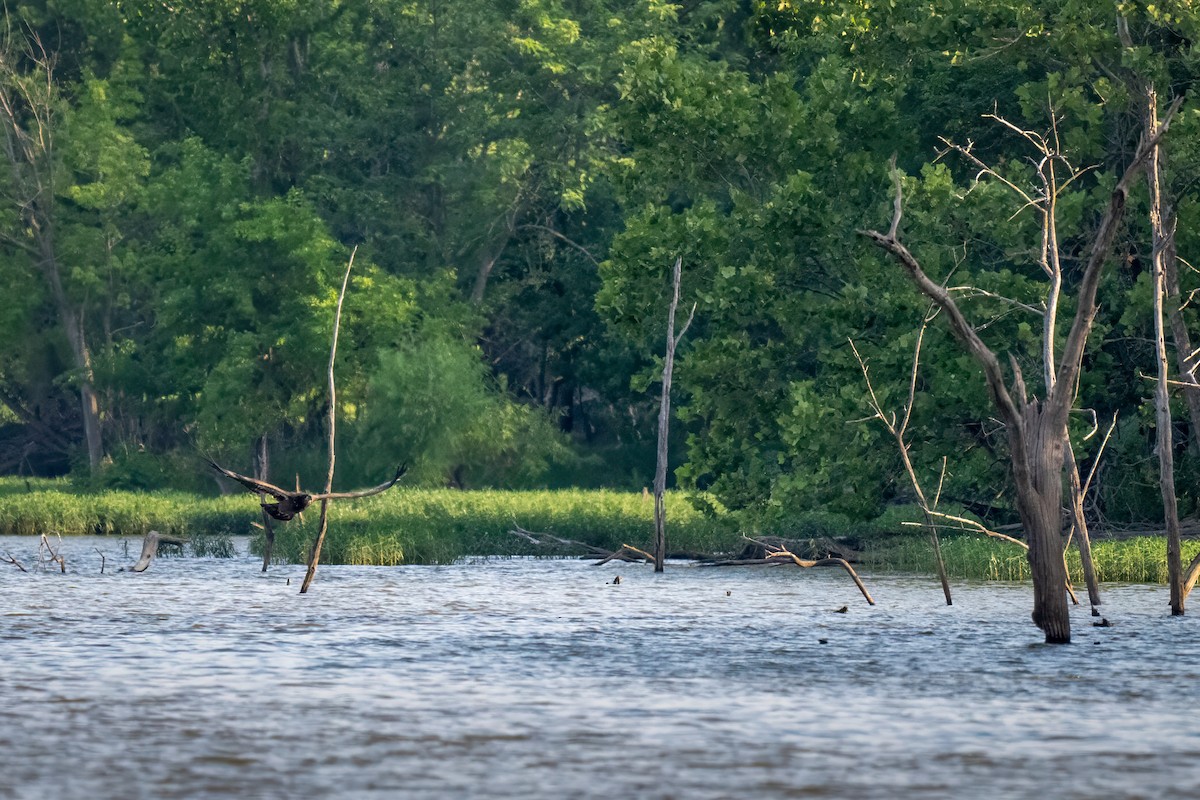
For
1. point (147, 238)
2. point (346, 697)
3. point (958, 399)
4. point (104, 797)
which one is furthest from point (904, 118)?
point (147, 238)

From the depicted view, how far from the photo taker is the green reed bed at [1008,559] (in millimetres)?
36406

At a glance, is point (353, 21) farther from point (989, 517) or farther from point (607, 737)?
point (607, 737)

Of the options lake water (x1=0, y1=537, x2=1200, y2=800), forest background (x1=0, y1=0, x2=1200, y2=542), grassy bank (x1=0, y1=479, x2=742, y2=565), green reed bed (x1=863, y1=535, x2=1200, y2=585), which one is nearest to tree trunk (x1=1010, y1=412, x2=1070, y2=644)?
lake water (x1=0, y1=537, x2=1200, y2=800)

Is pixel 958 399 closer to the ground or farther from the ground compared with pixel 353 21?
closer to the ground

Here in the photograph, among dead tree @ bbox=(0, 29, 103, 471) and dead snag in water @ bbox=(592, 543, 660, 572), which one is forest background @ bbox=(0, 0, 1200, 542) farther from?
dead snag in water @ bbox=(592, 543, 660, 572)

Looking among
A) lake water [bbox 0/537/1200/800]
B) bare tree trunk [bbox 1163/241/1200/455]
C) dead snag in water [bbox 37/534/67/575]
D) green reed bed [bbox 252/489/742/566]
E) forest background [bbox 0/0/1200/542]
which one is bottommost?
lake water [bbox 0/537/1200/800]

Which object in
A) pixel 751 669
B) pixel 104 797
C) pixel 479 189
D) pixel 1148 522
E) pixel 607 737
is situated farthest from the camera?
pixel 479 189

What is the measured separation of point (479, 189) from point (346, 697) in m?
53.7

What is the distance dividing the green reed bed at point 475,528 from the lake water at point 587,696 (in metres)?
8.07

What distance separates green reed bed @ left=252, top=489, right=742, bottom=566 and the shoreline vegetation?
33mm

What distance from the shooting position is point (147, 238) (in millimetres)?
79438

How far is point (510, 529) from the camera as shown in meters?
48.0

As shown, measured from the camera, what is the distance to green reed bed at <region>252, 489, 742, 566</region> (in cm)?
4384

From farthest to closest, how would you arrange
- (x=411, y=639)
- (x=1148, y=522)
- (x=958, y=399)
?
(x=1148, y=522) → (x=958, y=399) → (x=411, y=639)
